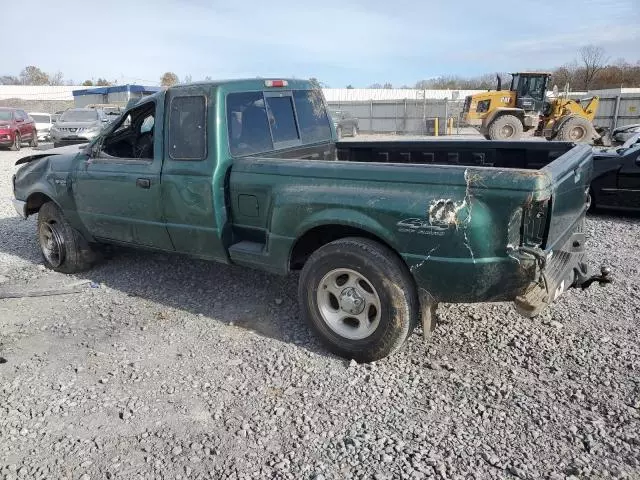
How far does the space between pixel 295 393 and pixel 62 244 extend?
141 inches

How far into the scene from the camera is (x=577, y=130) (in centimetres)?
2045

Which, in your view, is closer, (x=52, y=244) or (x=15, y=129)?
(x=52, y=244)

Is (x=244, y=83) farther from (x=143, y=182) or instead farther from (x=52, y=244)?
(x=52, y=244)

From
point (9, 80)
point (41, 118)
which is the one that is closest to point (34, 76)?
point (9, 80)

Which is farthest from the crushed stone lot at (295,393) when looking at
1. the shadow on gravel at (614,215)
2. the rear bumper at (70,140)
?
the rear bumper at (70,140)

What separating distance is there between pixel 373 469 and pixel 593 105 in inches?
896

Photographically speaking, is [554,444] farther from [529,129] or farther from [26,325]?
[529,129]

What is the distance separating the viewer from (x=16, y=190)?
6.15 m

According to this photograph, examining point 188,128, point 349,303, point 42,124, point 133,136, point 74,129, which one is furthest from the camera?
point 42,124

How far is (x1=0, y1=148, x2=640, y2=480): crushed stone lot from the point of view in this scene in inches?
108

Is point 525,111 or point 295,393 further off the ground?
point 525,111

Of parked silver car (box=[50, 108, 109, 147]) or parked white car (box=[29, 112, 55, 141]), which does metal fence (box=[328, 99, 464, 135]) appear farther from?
parked white car (box=[29, 112, 55, 141])

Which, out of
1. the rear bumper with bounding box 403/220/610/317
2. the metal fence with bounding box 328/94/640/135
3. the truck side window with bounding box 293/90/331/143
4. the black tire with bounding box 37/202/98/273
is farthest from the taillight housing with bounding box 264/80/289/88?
the metal fence with bounding box 328/94/640/135

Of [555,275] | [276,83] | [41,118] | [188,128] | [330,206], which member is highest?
[276,83]
